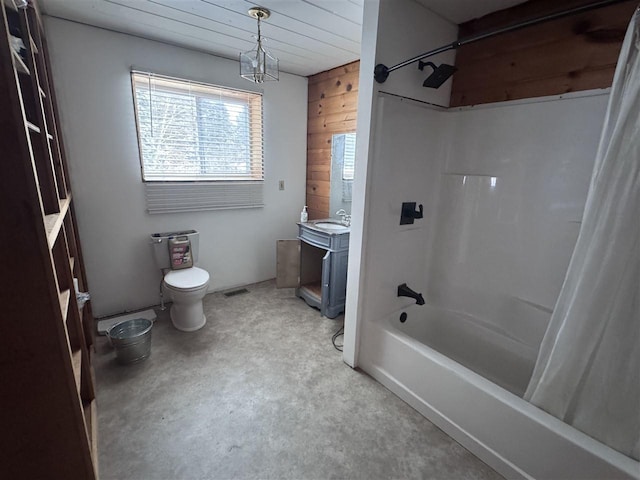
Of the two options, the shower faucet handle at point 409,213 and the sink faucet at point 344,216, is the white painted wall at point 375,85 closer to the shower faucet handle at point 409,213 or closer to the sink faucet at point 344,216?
the shower faucet handle at point 409,213

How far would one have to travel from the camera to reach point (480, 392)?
1.37 meters

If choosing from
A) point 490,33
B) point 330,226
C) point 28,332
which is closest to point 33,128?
point 28,332

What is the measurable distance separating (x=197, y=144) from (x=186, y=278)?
47.4 inches

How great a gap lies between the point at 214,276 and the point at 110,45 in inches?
80.5

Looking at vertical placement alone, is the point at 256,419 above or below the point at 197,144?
below

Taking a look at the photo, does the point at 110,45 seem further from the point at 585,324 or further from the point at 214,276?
the point at 585,324

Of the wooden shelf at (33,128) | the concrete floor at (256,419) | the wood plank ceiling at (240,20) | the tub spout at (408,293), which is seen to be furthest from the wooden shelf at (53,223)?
the tub spout at (408,293)

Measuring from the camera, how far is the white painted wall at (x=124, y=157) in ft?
6.98

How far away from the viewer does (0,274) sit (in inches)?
31.4

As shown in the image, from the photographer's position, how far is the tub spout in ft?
6.43

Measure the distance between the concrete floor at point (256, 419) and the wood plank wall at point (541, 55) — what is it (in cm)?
193

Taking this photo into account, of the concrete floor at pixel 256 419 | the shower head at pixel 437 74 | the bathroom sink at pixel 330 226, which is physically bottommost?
the concrete floor at pixel 256 419

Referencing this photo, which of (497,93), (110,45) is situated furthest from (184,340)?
(497,93)

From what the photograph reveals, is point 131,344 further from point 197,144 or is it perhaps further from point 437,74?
point 437,74
